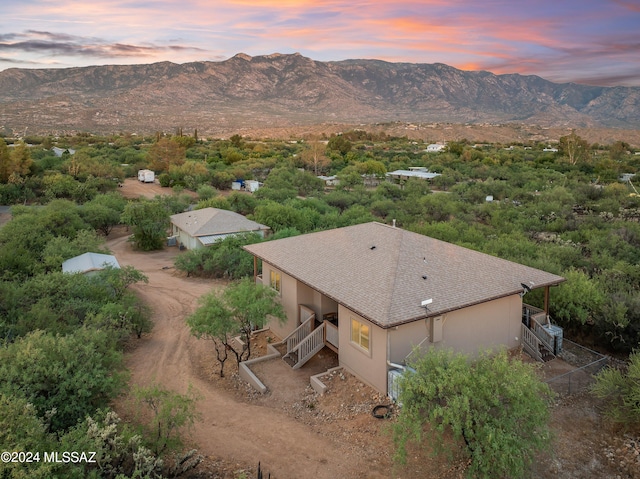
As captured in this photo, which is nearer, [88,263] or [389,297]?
[389,297]

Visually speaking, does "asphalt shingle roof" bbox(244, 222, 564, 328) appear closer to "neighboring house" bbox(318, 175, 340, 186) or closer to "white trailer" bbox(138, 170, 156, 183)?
"neighboring house" bbox(318, 175, 340, 186)

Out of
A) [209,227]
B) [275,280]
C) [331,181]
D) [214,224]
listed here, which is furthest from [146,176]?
[275,280]

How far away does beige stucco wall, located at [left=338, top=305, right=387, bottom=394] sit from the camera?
12.5 m

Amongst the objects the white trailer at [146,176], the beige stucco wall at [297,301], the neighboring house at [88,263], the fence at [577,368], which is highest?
the beige stucco wall at [297,301]

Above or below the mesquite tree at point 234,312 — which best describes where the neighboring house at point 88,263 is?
below

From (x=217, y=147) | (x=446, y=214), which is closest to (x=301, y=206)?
(x=446, y=214)

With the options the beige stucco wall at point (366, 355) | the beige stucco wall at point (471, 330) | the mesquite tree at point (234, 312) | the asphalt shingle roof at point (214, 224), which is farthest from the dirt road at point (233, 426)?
the asphalt shingle roof at point (214, 224)

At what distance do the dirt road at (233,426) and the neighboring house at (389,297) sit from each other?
249 cm

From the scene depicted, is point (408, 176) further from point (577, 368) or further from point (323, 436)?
point (323, 436)

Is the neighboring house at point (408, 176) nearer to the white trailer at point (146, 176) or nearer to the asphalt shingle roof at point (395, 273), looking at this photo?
the white trailer at point (146, 176)

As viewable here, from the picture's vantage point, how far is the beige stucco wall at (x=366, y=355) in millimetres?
12453

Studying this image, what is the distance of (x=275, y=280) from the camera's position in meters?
17.4

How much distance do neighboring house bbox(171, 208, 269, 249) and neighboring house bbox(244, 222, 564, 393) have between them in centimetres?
1329

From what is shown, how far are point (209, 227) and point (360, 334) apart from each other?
19.8m
